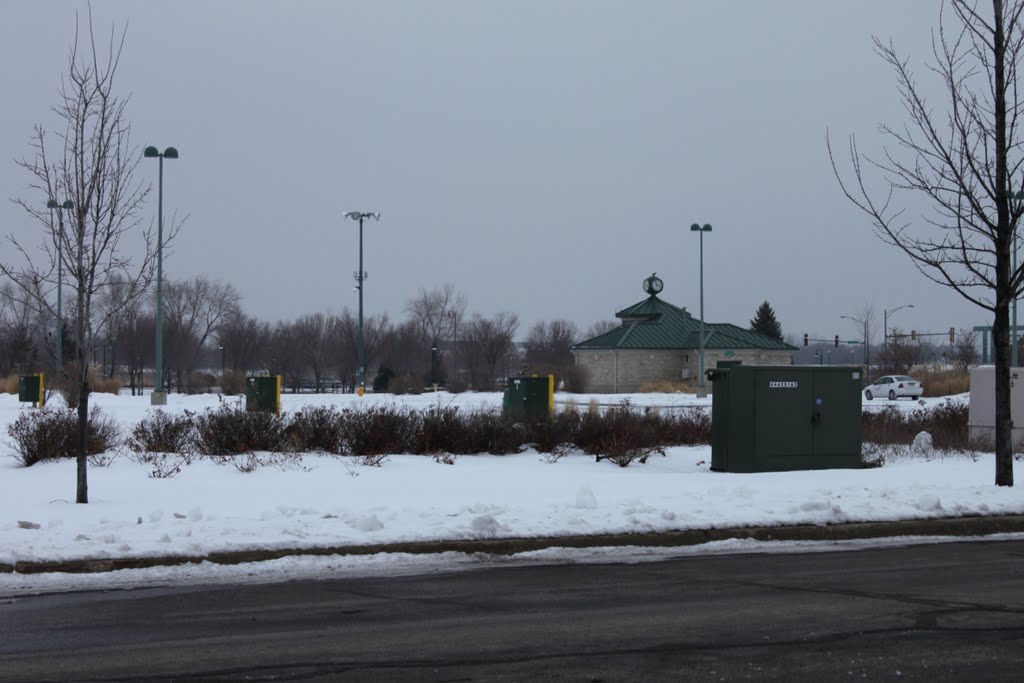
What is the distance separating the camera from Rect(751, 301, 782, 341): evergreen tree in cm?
10350

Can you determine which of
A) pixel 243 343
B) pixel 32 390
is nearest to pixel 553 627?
pixel 32 390

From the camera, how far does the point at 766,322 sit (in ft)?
340

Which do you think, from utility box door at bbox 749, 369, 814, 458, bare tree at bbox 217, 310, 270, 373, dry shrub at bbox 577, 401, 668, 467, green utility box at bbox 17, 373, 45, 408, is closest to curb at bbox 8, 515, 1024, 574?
utility box door at bbox 749, 369, 814, 458

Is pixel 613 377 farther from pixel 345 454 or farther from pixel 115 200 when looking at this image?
pixel 115 200

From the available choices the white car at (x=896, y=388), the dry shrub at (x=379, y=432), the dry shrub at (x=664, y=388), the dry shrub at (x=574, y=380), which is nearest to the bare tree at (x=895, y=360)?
the white car at (x=896, y=388)

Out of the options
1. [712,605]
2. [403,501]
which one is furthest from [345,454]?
[712,605]

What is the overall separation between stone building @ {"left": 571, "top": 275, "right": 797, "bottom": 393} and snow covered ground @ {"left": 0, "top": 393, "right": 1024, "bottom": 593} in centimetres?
5343

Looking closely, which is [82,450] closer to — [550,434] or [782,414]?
[550,434]

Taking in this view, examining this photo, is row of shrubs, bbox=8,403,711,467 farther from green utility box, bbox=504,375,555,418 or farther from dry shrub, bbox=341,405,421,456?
green utility box, bbox=504,375,555,418

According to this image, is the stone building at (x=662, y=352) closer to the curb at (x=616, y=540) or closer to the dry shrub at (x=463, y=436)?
the dry shrub at (x=463, y=436)

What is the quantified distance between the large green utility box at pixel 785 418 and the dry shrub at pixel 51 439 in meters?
8.72

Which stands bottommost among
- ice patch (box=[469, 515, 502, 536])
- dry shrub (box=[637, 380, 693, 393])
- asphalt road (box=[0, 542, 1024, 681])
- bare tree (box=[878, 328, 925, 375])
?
asphalt road (box=[0, 542, 1024, 681])

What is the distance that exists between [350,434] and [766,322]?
9275 centimetres

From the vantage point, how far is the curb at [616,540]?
8.42 m
